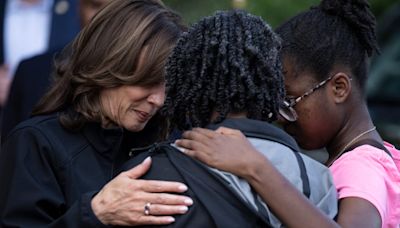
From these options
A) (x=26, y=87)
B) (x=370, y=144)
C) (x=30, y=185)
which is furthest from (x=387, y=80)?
(x=30, y=185)

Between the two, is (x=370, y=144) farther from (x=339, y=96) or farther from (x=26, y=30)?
(x=26, y=30)

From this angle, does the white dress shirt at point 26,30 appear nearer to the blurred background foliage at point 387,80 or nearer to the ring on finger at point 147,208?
the blurred background foliage at point 387,80

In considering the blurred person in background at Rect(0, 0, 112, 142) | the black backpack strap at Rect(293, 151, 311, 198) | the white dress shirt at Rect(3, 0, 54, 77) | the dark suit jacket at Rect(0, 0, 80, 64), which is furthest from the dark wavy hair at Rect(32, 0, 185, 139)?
the white dress shirt at Rect(3, 0, 54, 77)

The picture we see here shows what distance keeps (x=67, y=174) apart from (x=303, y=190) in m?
0.83

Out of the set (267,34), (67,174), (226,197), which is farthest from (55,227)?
(267,34)

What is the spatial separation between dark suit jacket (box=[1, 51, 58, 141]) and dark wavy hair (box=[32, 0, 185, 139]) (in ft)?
3.49

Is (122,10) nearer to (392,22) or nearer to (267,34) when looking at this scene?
(267,34)

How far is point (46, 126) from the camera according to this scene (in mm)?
3480

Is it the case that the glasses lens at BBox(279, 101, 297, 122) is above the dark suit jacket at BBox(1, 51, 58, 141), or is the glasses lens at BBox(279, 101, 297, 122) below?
above

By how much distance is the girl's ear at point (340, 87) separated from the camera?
3.46m

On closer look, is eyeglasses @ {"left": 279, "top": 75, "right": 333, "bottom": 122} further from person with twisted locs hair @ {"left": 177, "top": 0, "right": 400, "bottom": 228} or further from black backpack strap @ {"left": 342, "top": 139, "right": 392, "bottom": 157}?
black backpack strap @ {"left": 342, "top": 139, "right": 392, "bottom": 157}

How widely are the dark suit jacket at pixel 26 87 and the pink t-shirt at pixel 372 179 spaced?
1.74 metres

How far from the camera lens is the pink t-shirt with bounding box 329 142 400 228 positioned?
3145 mm

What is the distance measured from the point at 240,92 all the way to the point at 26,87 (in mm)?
2000
